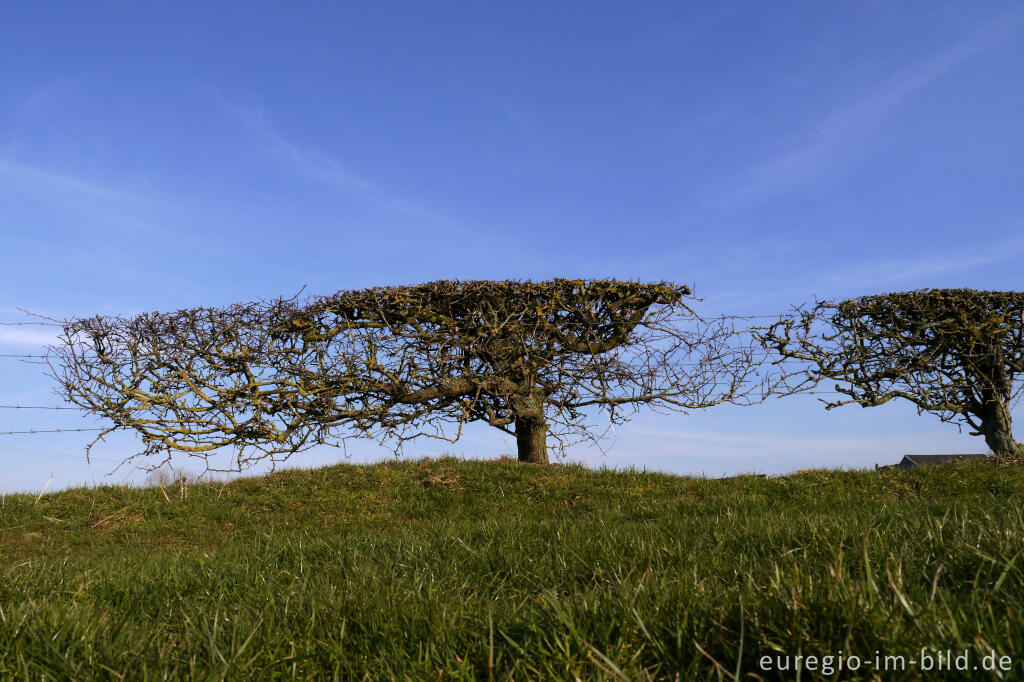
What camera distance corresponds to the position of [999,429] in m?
14.9

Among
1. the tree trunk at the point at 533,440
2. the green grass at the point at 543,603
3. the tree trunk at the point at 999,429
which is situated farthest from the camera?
the tree trunk at the point at 999,429

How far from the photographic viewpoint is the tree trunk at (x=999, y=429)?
48.4 feet

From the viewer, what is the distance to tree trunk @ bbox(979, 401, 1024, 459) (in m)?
14.8

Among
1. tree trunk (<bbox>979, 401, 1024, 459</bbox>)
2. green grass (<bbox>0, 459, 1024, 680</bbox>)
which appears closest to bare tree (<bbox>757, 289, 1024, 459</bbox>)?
tree trunk (<bbox>979, 401, 1024, 459</bbox>)

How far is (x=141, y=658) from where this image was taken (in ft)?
8.74

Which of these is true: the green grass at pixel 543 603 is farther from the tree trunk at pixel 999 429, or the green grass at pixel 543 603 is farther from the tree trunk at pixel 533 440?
the tree trunk at pixel 999 429

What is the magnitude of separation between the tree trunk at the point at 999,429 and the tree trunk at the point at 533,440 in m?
10.2

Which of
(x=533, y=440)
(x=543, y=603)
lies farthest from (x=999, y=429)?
(x=543, y=603)

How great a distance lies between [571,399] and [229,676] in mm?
10883

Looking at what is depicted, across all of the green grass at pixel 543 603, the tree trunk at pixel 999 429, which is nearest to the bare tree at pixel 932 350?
the tree trunk at pixel 999 429

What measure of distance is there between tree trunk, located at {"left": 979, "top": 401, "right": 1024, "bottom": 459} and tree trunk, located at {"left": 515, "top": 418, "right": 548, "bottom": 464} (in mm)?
10240

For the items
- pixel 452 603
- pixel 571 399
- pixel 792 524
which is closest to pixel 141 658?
pixel 452 603

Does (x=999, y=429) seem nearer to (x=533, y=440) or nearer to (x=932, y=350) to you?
A: (x=932, y=350)

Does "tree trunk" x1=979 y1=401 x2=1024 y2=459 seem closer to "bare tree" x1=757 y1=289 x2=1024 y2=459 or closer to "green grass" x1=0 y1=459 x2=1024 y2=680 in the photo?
"bare tree" x1=757 y1=289 x2=1024 y2=459
